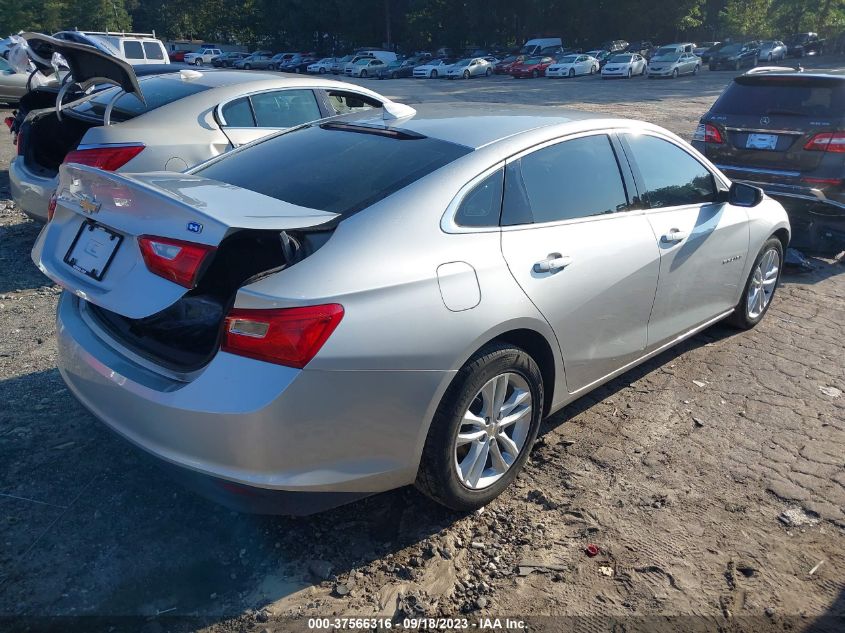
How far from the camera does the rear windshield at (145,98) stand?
234 inches

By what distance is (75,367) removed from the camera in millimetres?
2990

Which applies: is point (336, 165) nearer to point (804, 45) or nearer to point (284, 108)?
point (284, 108)

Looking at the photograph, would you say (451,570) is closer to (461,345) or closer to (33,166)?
(461,345)

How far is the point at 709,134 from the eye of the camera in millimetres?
7758

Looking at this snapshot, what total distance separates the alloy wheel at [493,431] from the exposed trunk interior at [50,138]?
4.92 m

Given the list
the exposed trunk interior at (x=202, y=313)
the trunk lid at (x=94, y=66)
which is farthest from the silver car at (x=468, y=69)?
the exposed trunk interior at (x=202, y=313)

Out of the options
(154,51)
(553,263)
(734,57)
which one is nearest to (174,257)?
(553,263)

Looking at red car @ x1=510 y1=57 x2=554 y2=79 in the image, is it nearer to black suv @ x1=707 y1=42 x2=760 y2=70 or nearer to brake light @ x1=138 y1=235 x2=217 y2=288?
black suv @ x1=707 y1=42 x2=760 y2=70

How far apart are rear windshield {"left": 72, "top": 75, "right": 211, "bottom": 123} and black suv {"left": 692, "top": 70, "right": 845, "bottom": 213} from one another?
5.24 meters

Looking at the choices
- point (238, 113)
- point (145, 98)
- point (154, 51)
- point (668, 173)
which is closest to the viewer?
A: point (668, 173)

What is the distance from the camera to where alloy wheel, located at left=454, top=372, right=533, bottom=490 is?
3.02 m

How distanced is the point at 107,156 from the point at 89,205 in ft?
9.08

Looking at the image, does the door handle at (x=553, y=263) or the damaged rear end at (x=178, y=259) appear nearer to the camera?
the damaged rear end at (x=178, y=259)

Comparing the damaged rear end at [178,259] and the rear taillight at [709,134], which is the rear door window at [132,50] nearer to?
the rear taillight at [709,134]
